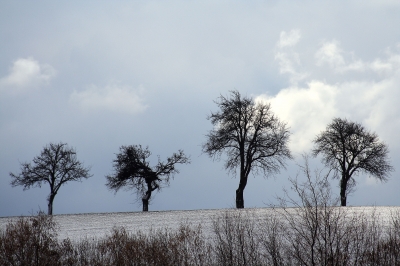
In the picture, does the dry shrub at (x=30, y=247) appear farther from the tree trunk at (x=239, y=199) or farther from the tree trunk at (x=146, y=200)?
the tree trunk at (x=146, y=200)

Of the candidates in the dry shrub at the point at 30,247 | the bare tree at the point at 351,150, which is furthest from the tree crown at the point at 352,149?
the dry shrub at the point at 30,247

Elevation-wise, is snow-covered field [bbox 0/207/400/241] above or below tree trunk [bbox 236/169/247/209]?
below

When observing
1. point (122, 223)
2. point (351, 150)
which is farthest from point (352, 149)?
point (122, 223)

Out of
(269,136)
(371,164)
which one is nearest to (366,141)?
(371,164)

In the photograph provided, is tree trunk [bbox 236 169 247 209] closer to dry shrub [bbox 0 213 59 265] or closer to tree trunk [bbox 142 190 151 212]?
tree trunk [bbox 142 190 151 212]

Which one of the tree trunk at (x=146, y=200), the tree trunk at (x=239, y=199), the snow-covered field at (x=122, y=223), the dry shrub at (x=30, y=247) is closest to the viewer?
the dry shrub at (x=30, y=247)

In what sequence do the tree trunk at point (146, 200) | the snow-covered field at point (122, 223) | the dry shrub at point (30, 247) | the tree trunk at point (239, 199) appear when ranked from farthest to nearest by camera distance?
the tree trunk at point (146, 200) → the tree trunk at point (239, 199) → the snow-covered field at point (122, 223) → the dry shrub at point (30, 247)

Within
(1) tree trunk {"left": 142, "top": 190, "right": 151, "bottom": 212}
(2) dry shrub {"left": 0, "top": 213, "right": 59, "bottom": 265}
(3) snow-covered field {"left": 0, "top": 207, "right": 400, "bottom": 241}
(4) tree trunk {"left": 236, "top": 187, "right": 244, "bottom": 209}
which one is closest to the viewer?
(2) dry shrub {"left": 0, "top": 213, "right": 59, "bottom": 265}

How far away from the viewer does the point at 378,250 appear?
17.8 meters

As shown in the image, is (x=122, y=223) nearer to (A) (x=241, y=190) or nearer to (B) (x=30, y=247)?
(B) (x=30, y=247)

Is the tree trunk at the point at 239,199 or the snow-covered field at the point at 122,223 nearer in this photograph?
the snow-covered field at the point at 122,223

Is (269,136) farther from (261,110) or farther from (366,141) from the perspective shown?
(366,141)

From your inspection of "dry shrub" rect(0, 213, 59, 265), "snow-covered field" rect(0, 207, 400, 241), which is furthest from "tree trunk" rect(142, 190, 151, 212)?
"dry shrub" rect(0, 213, 59, 265)

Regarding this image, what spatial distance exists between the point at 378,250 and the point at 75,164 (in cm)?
3865
